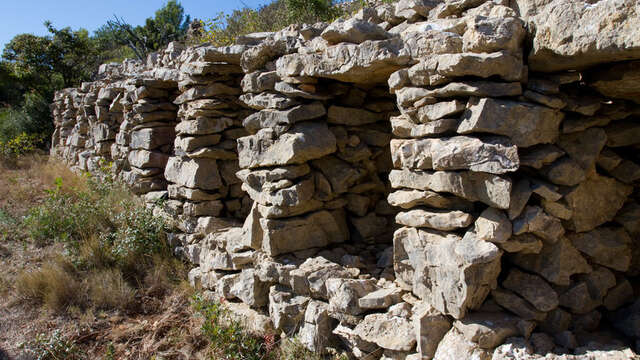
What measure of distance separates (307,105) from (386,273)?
1.48m

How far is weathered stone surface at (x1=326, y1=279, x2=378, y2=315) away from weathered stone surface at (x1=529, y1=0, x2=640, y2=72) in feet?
5.90

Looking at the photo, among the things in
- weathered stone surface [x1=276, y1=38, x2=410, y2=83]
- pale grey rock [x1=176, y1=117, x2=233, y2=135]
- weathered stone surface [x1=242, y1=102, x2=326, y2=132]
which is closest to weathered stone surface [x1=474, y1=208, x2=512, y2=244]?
weathered stone surface [x1=276, y1=38, x2=410, y2=83]

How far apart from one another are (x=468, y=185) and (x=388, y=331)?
1.07m

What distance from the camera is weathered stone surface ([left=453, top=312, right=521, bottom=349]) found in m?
2.22

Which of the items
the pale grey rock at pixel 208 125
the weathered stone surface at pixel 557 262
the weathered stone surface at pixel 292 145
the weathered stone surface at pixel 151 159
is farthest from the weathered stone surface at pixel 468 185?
the weathered stone surface at pixel 151 159

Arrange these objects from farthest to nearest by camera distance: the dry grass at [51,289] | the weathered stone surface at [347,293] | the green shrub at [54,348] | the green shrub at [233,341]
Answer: the dry grass at [51,289], the green shrub at [54,348], the green shrub at [233,341], the weathered stone surface at [347,293]

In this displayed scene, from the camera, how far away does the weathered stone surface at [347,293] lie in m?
2.92

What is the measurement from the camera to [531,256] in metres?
2.42

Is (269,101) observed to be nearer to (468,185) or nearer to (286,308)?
(286,308)

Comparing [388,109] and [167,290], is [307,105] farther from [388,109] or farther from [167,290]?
[167,290]

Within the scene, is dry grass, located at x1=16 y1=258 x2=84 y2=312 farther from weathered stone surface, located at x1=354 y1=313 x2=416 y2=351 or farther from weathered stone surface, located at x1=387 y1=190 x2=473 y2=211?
weathered stone surface, located at x1=387 y1=190 x2=473 y2=211

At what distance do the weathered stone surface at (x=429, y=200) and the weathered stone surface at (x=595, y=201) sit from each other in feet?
1.87

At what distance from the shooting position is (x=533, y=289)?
2.34 metres

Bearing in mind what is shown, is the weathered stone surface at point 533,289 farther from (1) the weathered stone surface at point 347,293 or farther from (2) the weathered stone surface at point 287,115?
(2) the weathered stone surface at point 287,115
